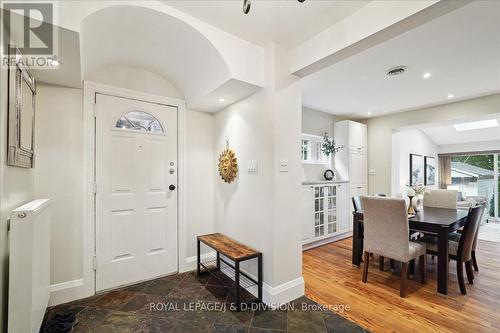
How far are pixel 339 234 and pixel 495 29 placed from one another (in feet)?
10.8

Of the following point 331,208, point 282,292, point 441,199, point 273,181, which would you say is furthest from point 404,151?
point 282,292

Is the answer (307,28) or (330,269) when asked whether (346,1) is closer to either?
(307,28)

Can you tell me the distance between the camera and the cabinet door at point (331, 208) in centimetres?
389

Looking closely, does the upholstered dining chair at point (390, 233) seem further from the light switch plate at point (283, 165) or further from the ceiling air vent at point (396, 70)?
the ceiling air vent at point (396, 70)

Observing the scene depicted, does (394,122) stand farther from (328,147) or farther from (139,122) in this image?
(139,122)

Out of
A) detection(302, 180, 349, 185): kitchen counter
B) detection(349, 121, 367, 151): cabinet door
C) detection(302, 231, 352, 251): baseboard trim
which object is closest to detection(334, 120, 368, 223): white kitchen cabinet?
detection(349, 121, 367, 151): cabinet door

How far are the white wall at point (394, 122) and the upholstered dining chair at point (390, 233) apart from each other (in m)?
2.50

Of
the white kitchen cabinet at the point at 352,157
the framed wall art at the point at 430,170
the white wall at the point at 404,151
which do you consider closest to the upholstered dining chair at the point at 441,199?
the white wall at the point at 404,151

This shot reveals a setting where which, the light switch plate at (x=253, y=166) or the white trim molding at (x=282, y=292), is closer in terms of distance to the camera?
the white trim molding at (x=282, y=292)

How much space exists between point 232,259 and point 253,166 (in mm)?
890

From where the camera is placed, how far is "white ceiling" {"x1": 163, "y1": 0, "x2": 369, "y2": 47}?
5.40 ft

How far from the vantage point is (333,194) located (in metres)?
4.00

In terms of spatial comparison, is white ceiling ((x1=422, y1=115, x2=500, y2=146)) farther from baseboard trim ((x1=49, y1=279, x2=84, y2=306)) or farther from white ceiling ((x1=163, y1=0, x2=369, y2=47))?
baseboard trim ((x1=49, y1=279, x2=84, y2=306))

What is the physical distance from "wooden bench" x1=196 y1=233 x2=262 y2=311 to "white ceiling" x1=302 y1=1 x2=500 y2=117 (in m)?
2.30
